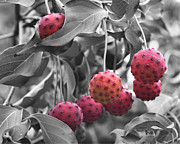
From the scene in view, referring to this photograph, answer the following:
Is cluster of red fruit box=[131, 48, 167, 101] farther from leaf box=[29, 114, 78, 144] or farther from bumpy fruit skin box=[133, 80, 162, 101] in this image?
leaf box=[29, 114, 78, 144]

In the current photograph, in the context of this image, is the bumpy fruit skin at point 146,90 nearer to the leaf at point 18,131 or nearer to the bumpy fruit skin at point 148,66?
the bumpy fruit skin at point 148,66

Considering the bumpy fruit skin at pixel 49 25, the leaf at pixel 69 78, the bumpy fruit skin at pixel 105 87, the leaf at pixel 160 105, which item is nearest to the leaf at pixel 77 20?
the bumpy fruit skin at pixel 49 25

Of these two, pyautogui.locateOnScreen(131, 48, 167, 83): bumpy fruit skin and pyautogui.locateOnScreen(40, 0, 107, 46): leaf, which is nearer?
pyautogui.locateOnScreen(40, 0, 107, 46): leaf

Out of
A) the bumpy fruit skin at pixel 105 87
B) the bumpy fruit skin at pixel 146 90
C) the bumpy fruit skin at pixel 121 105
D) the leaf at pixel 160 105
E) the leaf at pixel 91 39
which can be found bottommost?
the leaf at pixel 160 105

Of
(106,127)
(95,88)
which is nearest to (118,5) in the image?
(95,88)

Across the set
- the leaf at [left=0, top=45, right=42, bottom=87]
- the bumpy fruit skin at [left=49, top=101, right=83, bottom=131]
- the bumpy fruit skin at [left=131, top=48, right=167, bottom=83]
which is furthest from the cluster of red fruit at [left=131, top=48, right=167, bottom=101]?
the leaf at [left=0, top=45, right=42, bottom=87]

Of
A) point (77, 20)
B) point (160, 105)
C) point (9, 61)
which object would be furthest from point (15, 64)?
point (160, 105)

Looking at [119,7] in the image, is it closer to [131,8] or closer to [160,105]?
[131,8]
